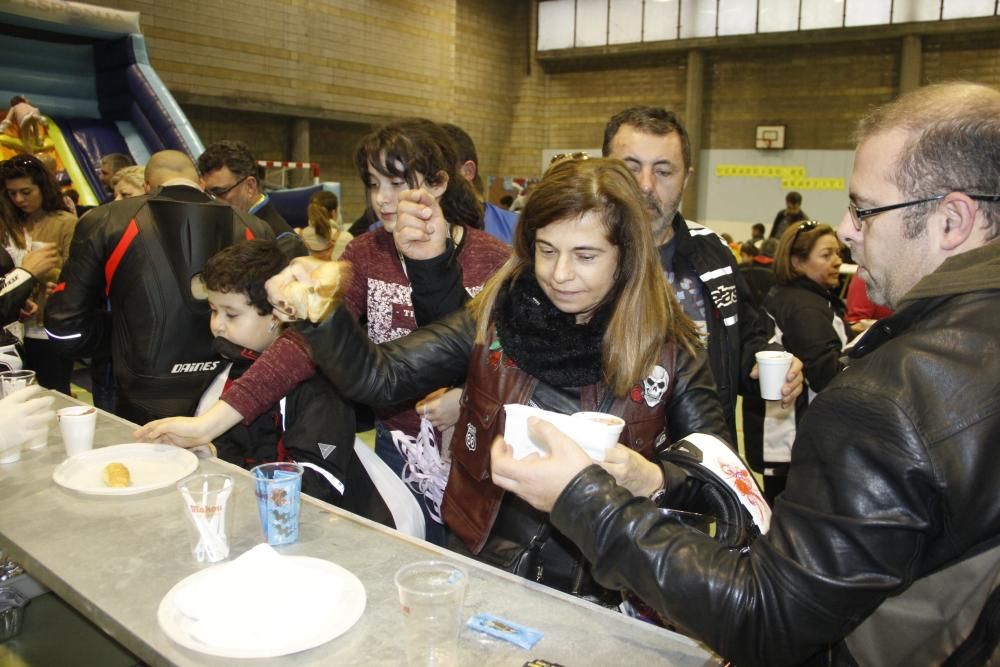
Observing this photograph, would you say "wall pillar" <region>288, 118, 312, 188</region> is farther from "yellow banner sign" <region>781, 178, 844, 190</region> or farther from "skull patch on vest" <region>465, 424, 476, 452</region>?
"skull patch on vest" <region>465, 424, 476, 452</region>

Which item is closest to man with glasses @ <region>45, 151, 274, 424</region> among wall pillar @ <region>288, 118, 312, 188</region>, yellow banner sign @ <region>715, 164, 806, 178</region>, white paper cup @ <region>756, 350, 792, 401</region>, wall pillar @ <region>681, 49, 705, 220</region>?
white paper cup @ <region>756, 350, 792, 401</region>

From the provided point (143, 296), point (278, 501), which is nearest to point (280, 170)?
point (143, 296)

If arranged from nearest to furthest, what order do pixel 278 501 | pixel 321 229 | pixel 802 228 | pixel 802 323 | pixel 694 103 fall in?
pixel 278 501, pixel 802 323, pixel 802 228, pixel 321 229, pixel 694 103

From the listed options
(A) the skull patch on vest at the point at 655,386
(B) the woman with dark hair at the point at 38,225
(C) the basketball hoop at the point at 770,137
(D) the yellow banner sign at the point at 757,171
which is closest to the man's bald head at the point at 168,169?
(B) the woman with dark hair at the point at 38,225

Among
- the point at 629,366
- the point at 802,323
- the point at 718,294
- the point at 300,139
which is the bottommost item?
the point at 802,323

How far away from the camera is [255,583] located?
1314mm

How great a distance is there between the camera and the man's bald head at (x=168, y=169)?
3.56 metres

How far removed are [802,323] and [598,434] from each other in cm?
264

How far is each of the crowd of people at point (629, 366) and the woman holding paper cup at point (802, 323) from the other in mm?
17

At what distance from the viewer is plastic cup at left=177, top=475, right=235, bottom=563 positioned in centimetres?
144

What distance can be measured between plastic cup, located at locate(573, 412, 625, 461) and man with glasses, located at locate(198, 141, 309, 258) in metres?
3.14

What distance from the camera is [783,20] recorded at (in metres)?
15.1

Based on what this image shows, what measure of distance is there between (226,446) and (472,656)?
1.43 m

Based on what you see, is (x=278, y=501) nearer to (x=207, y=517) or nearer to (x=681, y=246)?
(x=207, y=517)
